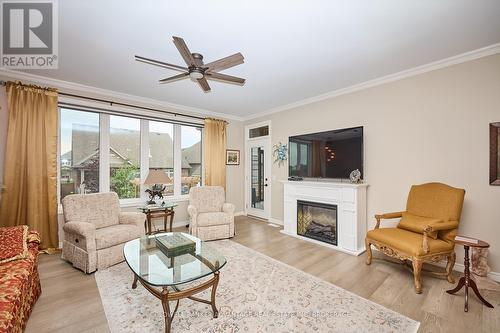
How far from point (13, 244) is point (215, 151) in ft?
12.1

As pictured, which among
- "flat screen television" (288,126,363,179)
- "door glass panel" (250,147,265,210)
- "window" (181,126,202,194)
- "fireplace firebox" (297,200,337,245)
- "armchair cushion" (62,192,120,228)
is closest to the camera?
"armchair cushion" (62,192,120,228)

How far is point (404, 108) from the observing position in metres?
3.18

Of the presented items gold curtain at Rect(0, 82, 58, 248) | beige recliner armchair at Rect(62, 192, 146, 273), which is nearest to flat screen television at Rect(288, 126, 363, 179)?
beige recliner armchair at Rect(62, 192, 146, 273)

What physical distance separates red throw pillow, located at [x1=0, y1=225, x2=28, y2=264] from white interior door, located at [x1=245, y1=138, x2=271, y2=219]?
4.18 m

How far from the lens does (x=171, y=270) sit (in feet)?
6.28

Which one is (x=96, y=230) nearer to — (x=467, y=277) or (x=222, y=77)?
(x=222, y=77)

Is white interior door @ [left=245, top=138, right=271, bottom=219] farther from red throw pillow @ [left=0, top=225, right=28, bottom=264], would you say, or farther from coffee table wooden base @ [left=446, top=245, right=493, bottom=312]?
red throw pillow @ [left=0, top=225, right=28, bottom=264]

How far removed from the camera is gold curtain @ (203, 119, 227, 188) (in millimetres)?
5145

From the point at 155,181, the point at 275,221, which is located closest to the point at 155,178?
the point at 155,181

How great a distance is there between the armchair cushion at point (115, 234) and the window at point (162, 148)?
1.51m

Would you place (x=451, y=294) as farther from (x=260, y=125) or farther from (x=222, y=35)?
(x=260, y=125)

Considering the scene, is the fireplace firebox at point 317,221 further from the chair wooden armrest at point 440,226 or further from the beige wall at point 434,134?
the chair wooden armrest at point 440,226

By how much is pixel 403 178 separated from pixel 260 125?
3.30m

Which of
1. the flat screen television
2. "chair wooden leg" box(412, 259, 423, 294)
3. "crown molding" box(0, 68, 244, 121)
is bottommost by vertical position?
"chair wooden leg" box(412, 259, 423, 294)
